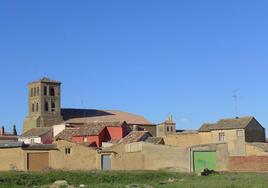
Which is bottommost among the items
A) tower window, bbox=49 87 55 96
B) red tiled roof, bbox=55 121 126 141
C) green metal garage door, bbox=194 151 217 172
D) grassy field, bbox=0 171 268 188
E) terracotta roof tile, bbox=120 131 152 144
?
grassy field, bbox=0 171 268 188

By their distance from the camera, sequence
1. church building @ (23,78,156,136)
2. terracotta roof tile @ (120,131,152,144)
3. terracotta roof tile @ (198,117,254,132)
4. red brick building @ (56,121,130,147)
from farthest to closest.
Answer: church building @ (23,78,156,136) → red brick building @ (56,121,130,147) → terracotta roof tile @ (198,117,254,132) → terracotta roof tile @ (120,131,152,144)

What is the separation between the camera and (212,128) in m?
74.1

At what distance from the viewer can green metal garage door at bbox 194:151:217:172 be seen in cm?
5867

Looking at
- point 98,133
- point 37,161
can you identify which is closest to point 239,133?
point 98,133

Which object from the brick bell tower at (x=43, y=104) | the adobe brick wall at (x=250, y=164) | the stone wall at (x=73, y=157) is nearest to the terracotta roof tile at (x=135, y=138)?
the stone wall at (x=73, y=157)

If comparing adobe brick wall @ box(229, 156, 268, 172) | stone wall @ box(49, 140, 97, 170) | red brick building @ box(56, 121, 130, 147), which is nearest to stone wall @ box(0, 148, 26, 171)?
stone wall @ box(49, 140, 97, 170)

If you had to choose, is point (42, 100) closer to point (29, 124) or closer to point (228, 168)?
point (29, 124)

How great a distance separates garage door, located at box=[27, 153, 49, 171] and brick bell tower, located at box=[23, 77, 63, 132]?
63.7m

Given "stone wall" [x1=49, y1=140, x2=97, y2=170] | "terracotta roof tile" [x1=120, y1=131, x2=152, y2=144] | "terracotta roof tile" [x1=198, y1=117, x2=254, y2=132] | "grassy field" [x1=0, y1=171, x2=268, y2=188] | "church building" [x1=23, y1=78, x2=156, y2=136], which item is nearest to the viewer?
"grassy field" [x1=0, y1=171, x2=268, y2=188]

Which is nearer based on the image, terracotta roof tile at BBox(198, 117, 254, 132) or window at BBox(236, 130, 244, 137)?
window at BBox(236, 130, 244, 137)

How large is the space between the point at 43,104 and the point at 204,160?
255 ft

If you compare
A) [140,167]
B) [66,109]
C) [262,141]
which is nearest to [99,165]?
[140,167]

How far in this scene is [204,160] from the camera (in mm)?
59594

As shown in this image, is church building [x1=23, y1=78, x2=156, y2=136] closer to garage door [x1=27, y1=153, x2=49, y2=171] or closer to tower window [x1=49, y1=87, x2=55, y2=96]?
tower window [x1=49, y1=87, x2=55, y2=96]
